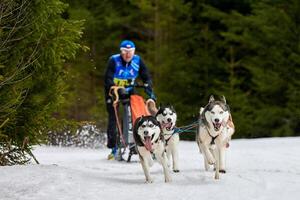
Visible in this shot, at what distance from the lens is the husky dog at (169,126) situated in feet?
29.5

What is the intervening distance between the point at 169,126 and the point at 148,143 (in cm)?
105

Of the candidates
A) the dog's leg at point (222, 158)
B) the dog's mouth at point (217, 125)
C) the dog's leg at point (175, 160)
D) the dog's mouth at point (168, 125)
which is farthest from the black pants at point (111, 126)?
the dog's mouth at point (217, 125)

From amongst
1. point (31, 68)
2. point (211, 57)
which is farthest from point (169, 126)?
point (211, 57)

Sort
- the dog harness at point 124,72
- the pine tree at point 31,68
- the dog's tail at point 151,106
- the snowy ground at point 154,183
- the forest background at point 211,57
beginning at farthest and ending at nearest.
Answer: the forest background at point 211,57 < the dog harness at point 124,72 < the dog's tail at point 151,106 < the pine tree at point 31,68 < the snowy ground at point 154,183

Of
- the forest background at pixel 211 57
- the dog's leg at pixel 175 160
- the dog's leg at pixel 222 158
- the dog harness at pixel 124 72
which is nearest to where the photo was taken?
the dog's leg at pixel 222 158

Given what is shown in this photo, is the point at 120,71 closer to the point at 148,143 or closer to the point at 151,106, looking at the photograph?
the point at 151,106

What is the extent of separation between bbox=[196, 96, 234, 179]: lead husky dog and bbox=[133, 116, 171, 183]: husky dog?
23.9 inches

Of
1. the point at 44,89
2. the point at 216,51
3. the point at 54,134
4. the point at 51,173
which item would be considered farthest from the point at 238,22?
the point at 51,173

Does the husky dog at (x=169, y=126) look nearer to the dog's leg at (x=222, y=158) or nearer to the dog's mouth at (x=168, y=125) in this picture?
the dog's mouth at (x=168, y=125)

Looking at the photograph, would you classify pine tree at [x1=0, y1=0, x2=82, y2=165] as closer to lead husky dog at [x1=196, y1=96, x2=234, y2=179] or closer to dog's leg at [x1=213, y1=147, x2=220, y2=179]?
lead husky dog at [x1=196, y1=96, x2=234, y2=179]

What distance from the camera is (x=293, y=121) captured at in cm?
2081

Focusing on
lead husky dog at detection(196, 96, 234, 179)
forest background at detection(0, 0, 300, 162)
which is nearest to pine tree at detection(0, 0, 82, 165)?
lead husky dog at detection(196, 96, 234, 179)

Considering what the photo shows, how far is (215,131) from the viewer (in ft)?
27.4

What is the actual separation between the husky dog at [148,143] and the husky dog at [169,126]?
2.60 ft
